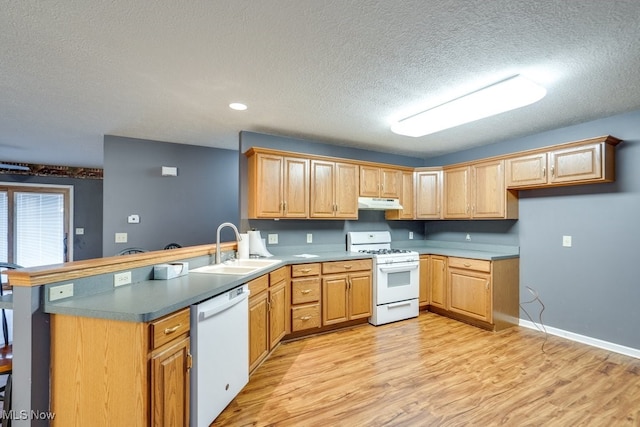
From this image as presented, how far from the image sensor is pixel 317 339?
333 centimetres

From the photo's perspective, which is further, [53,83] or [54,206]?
[54,206]

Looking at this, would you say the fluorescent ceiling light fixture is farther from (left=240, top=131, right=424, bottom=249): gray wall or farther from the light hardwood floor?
the light hardwood floor

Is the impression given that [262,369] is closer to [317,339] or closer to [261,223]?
[317,339]

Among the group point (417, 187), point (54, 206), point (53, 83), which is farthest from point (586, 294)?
point (54, 206)

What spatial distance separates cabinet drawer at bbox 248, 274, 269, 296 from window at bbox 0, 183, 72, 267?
20.0 feet

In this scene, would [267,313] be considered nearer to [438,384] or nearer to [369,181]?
A: [438,384]

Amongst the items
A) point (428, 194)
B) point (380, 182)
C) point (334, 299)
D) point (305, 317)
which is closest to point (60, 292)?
point (305, 317)

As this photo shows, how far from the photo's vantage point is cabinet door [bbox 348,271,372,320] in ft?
11.8

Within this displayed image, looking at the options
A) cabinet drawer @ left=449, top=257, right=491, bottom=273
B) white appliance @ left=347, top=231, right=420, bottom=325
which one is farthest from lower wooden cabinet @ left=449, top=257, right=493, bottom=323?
white appliance @ left=347, top=231, right=420, bottom=325

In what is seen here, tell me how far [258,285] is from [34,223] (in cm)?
652

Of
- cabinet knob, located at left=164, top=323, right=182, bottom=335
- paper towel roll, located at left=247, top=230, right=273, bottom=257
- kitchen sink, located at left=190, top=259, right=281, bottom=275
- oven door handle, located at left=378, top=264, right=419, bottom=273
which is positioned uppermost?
paper towel roll, located at left=247, top=230, right=273, bottom=257

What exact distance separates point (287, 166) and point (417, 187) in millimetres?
2169

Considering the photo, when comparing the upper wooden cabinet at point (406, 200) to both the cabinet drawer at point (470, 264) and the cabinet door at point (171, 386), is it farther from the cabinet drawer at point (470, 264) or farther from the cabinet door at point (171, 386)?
the cabinet door at point (171, 386)

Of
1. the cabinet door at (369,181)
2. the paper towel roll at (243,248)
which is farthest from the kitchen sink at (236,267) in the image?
the cabinet door at (369,181)
